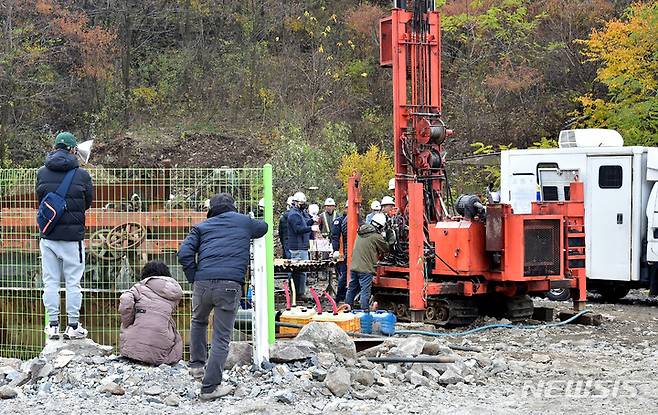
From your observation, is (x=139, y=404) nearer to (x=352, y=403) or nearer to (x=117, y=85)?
(x=352, y=403)

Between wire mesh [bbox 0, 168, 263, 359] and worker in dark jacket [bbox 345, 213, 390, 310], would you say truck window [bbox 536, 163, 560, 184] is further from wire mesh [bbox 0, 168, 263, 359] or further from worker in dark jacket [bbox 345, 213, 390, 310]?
wire mesh [bbox 0, 168, 263, 359]

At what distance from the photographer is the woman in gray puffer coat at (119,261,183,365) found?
397 inches

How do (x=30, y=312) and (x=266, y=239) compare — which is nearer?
(x=266, y=239)

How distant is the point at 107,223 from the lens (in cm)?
1175

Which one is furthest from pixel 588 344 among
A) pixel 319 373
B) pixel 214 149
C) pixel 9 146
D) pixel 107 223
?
pixel 9 146

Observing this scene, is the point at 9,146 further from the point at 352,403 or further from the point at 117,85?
the point at 352,403

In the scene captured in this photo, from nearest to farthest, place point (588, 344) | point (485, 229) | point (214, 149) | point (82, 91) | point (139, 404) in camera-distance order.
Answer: point (139, 404)
point (588, 344)
point (485, 229)
point (214, 149)
point (82, 91)

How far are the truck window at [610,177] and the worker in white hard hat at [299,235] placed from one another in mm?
5262

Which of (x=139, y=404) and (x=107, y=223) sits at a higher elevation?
(x=107, y=223)

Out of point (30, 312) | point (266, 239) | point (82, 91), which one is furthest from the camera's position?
point (82, 91)

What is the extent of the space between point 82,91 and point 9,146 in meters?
4.33

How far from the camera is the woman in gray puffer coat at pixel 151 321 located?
10.1 metres

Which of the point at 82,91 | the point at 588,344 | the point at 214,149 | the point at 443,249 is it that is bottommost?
the point at 588,344

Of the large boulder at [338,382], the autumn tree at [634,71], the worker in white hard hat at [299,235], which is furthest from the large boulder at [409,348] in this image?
the autumn tree at [634,71]
